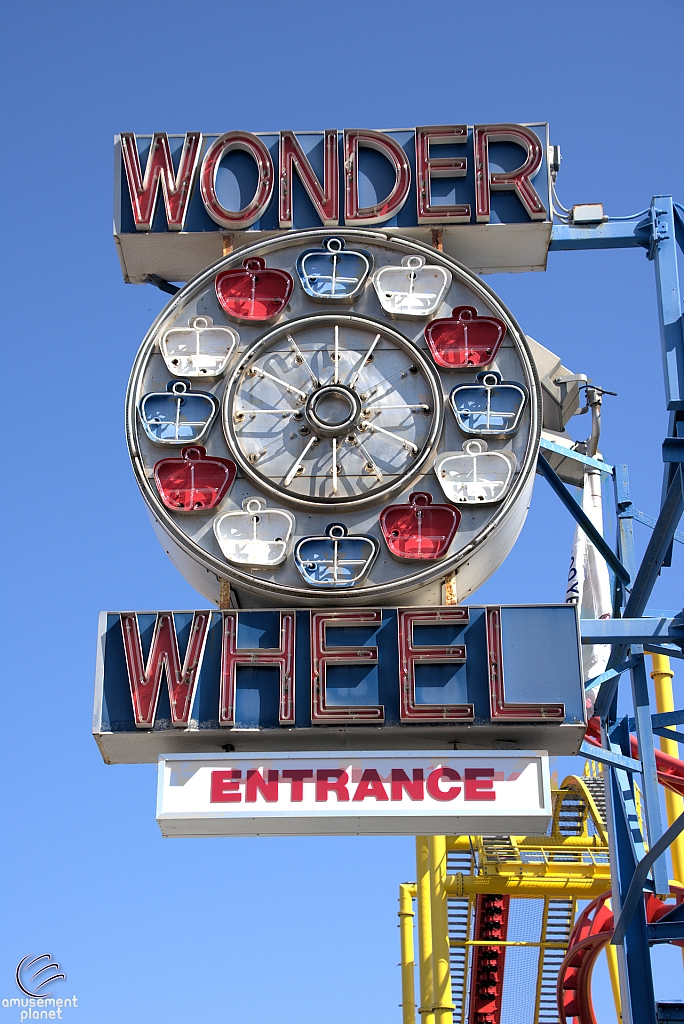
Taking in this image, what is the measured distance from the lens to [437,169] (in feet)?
61.0

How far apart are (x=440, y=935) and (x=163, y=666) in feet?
37.9

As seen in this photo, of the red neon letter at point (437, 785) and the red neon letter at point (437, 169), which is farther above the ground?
the red neon letter at point (437, 169)

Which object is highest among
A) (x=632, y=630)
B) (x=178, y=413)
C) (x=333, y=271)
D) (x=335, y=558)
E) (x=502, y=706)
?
(x=333, y=271)

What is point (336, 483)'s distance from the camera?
16.9 m

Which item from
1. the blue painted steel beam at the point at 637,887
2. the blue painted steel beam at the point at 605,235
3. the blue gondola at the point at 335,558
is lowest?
the blue painted steel beam at the point at 637,887

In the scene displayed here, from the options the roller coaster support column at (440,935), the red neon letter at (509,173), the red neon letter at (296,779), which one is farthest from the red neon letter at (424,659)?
the roller coaster support column at (440,935)

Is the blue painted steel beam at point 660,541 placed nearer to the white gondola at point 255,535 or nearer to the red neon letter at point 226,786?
the white gondola at point 255,535

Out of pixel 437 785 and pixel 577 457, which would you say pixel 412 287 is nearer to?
pixel 577 457

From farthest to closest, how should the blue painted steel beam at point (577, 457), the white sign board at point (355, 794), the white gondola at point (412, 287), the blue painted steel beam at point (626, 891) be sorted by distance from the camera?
the blue painted steel beam at point (577, 457), the blue painted steel beam at point (626, 891), the white gondola at point (412, 287), the white sign board at point (355, 794)

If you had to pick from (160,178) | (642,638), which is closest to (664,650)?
(642,638)

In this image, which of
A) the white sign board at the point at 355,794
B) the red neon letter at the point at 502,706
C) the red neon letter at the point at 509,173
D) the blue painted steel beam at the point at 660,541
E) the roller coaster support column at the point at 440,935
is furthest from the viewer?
the roller coaster support column at the point at 440,935

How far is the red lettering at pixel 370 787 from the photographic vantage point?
1470 centimetres

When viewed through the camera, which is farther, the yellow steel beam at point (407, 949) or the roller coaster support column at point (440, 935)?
the yellow steel beam at point (407, 949)

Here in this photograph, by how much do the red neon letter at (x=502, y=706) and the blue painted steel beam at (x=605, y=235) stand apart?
220 inches
